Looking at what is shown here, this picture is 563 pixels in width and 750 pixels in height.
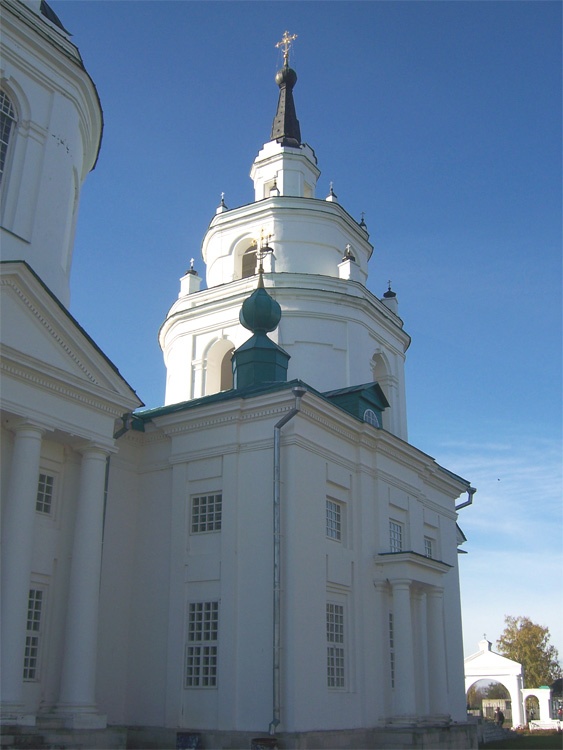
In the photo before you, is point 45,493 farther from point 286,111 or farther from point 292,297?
point 286,111

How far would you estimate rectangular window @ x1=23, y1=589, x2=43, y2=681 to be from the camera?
14648 millimetres

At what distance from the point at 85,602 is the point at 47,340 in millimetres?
4917

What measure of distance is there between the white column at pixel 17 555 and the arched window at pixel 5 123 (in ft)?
19.9

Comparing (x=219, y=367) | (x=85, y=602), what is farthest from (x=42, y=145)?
(x=85, y=602)

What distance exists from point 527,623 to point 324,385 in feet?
145

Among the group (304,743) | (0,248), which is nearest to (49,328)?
(0,248)

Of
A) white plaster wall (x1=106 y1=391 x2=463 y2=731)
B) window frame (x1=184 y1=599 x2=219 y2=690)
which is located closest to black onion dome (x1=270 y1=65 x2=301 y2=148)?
white plaster wall (x1=106 y1=391 x2=463 y2=731)

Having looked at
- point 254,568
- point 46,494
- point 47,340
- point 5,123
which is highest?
point 5,123

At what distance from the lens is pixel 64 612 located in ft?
50.3

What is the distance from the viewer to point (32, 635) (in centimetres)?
1488

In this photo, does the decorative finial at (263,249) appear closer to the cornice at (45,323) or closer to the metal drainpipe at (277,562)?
the metal drainpipe at (277,562)

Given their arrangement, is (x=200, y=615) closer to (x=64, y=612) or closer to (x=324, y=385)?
(x=64, y=612)

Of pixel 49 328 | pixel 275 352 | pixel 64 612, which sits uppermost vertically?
pixel 275 352

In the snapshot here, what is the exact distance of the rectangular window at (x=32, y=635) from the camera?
14648mm
